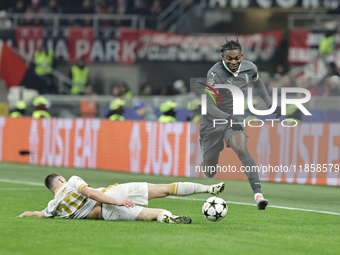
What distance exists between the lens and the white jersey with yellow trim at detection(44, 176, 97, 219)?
7820 mm

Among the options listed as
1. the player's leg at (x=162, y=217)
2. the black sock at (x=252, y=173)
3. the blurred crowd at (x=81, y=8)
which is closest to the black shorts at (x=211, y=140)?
the black sock at (x=252, y=173)

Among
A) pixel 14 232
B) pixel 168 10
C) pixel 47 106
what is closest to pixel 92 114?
pixel 47 106

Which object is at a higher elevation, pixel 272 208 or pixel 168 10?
pixel 168 10

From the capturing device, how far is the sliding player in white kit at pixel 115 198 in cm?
790

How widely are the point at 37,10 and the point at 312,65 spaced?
36.9ft

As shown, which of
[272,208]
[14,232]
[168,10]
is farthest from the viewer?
[168,10]

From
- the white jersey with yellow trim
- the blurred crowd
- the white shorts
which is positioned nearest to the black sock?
the white shorts

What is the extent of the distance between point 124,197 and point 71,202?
632 millimetres

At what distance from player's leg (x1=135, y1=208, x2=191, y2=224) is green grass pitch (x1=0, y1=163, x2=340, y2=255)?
0.34 ft

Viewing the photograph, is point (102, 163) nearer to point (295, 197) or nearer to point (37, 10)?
point (295, 197)

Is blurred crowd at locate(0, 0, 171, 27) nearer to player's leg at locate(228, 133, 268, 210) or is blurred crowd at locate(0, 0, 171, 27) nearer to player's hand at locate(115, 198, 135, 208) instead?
player's leg at locate(228, 133, 268, 210)

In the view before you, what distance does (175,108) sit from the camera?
59.6 ft

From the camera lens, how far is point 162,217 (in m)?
7.96

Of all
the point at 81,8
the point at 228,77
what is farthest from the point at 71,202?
the point at 81,8
